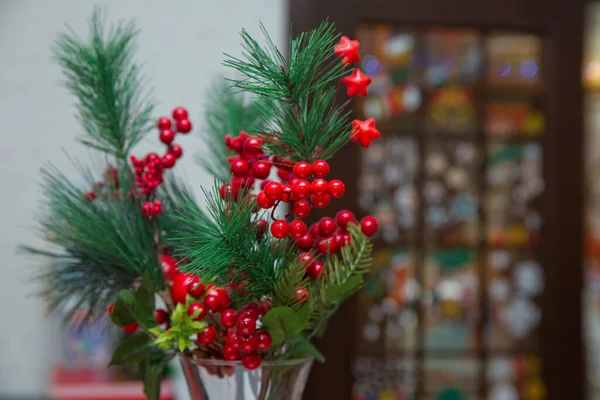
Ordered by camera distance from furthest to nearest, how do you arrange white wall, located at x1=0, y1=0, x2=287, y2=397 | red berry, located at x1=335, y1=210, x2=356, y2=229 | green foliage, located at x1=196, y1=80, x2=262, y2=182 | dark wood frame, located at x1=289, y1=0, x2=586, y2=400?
dark wood frame, located at x1=289, y1=0, x2=586, y2=400 < white wall, located at x1=0, y1=0, x2=287, y2=397 < green foliage, located at x1=196, y1=80, x2=262, y2=182 < red berry, located at x1=335, y1=210, x2=356, y2=229

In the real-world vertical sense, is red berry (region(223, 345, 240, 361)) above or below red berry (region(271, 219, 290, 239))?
below

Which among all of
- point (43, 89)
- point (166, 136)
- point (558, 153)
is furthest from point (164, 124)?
point (558, 153)

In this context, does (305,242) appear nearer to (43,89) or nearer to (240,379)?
(240,379)

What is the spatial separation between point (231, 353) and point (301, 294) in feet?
0.24

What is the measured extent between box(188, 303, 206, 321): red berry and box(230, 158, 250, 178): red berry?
109 mm

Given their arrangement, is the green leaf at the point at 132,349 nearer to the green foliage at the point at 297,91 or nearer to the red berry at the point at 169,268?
the red berry at the point at 169,268

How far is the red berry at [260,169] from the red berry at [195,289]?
0.10m

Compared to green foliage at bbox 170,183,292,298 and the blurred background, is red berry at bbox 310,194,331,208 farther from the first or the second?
the blurred background

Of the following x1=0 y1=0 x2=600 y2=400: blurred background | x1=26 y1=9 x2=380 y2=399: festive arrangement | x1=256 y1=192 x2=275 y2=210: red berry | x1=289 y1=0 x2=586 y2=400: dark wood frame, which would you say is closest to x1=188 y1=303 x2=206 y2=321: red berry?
x1=26 y1=9 x2=380 y2=399: festive arrangement

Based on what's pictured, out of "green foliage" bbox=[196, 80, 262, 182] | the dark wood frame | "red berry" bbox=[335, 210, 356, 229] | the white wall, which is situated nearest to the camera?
"red berry" bbox=[335, 210, 356, 229]

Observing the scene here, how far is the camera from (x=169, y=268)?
604 millimetres

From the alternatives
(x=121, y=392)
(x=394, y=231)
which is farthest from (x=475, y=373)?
(x=121, y=392)

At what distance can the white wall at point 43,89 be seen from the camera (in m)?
2.12

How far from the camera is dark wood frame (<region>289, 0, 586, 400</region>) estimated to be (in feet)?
7.30
